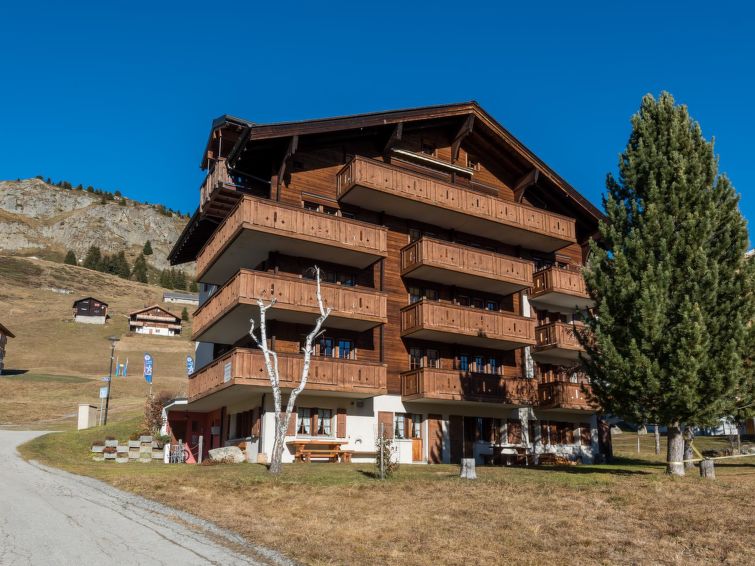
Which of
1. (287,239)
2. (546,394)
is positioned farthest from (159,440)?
(546,394)

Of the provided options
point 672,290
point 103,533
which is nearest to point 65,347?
point 672,290

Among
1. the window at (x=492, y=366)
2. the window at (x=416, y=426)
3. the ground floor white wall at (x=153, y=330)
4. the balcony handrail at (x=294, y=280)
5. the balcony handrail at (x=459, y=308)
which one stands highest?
the ground floor white wall at (x=153, y=330)

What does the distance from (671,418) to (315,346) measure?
44.9 ft

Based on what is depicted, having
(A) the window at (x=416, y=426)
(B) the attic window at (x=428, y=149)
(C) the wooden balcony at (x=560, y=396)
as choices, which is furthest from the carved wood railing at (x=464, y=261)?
(A) the window at (x=416, y=426)

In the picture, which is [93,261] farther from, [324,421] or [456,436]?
[456,436]

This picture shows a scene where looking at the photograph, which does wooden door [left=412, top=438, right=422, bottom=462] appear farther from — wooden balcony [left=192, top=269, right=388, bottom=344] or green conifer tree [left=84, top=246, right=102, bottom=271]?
green conifer tree [left=84, top=246, right=102, bottom=271]

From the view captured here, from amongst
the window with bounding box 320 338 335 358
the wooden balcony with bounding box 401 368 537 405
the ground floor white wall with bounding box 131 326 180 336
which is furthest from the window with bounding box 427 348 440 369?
the ground floor white wall with bounding box 131 326 180 336

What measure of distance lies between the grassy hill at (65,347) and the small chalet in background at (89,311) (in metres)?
1.52

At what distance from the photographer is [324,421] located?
28.9m

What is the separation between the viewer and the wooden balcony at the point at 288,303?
86.1 ft

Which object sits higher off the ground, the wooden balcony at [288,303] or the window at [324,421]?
the wooden balcony at [288,303]

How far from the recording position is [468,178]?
34969mm

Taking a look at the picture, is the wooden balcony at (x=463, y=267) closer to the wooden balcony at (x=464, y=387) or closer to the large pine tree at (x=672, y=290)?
the wooden balcony at (x=464, y=387)

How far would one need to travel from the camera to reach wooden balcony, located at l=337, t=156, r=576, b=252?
29625 mm
